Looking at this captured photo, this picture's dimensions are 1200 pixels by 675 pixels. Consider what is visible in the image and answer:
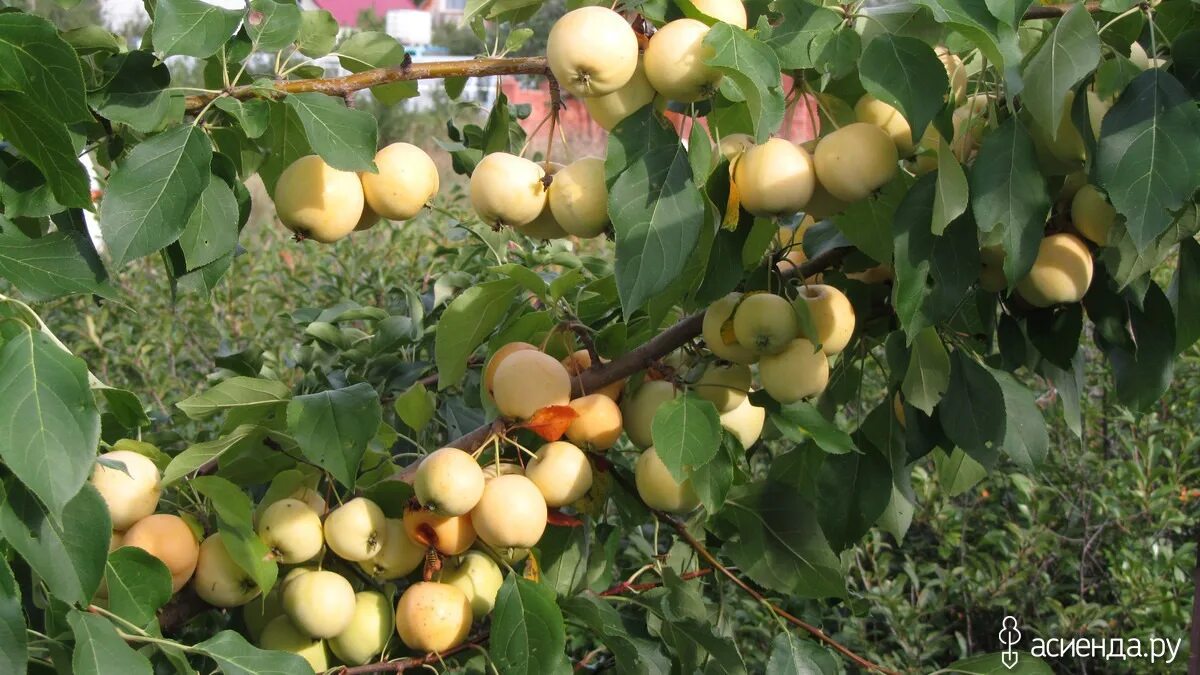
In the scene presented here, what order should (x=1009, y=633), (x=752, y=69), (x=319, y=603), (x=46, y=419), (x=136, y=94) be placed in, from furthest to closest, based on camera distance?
(x=1009, y=633) < (x=319, y=603) < (x=136, y=94) < (x=752, y=69) < (x=46, y=419)

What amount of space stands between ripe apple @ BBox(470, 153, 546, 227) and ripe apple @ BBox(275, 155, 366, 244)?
0.35ft

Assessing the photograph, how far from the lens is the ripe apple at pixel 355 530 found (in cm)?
103

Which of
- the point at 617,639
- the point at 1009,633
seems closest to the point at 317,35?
the point at 617,639

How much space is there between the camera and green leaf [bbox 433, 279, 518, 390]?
1106 millimetres

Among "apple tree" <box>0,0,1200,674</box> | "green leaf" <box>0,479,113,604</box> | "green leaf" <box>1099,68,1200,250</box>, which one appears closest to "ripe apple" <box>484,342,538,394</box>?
"apple tree" <box>0,0,1200,674</box>

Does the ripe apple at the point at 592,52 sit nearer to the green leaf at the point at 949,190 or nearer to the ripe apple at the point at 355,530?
the green leaf at the point at 949,190

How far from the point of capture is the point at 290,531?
3.41 ft

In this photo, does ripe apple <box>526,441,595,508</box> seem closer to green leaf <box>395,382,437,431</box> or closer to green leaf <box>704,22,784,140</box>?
green leaf <box>395,382,437,431</box>

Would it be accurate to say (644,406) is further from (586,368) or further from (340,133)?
(340,133)

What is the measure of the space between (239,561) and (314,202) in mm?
311

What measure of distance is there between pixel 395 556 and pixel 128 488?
9.4 inches

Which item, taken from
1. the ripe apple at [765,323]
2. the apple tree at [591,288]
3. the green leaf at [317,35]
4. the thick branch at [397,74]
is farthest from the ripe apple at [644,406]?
the green leaf at [317,35]

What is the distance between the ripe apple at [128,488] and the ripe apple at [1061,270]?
2.58 ft

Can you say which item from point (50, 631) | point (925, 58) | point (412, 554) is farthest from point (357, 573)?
point (925, 58)
